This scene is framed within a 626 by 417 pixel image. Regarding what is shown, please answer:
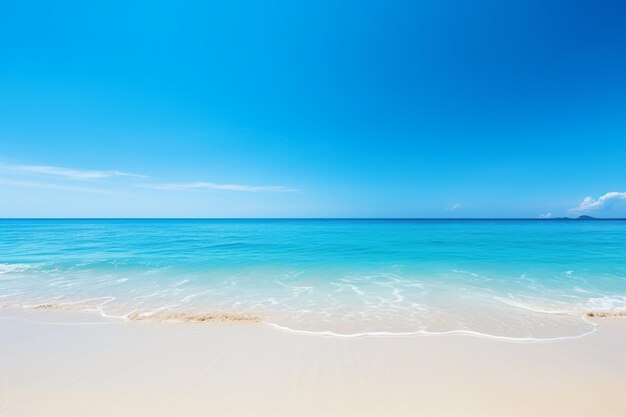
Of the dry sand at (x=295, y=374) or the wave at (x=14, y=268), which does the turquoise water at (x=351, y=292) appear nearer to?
the wave at (x=14, y=268)

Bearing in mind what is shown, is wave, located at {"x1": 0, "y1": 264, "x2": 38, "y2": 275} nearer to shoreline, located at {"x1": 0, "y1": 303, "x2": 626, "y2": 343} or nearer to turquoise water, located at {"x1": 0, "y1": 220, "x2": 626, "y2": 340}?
turquoise water, located at {"x1": 0, "y1": 220, "x2": 626, "y2": 340}

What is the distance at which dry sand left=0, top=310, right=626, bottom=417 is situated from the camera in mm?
3762

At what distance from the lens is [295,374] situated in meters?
4.63

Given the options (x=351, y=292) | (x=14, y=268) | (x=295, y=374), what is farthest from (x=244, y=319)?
(x=14, y=268)

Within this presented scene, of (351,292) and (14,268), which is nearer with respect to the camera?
(351,292)

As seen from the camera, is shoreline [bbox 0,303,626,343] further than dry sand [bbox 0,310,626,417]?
Yes

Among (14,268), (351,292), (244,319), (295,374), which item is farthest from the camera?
(14,268)

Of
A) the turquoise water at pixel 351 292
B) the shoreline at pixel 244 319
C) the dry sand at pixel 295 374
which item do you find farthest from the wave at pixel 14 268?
the dry sand at pixel 295 374

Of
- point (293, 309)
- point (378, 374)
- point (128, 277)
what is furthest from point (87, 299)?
point (378, 374)

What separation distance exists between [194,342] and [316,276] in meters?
7.68

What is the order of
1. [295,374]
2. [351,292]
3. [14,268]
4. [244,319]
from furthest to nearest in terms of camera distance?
[14,268]
[351,292]
[244,319]
[295,374]

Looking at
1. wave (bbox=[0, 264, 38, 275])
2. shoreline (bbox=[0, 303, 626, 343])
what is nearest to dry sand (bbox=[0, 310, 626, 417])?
shoreline (bbox=[0, 303, 626, 343])

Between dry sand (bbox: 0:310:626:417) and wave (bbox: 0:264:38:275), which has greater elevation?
dry sand (bbox: 0:310:626:417)

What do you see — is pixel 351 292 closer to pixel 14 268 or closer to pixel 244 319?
pixel 244 319
